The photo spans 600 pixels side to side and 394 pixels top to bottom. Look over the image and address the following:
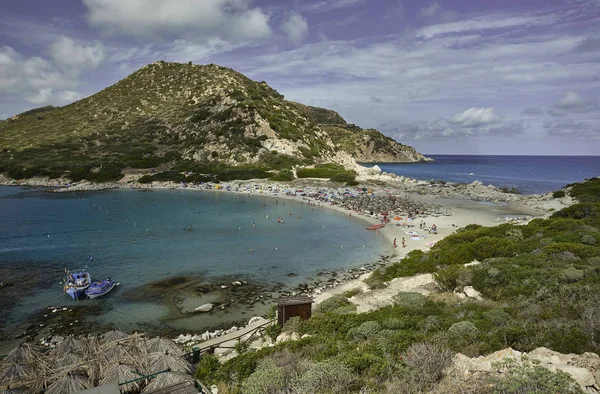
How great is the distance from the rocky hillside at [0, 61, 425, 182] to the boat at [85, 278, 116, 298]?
2760 inches

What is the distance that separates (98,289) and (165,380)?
48.5 feet

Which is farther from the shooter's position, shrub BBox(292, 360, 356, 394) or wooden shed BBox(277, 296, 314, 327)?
wooden shed BBox(277, 296, 314, 327)

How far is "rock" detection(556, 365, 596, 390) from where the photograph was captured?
296 inches

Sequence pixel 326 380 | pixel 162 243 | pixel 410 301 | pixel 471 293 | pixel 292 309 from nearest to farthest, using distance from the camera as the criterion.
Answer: pixel 326 380
pixel 410 301
pixel 292 309
pixel 471 293
pixel 162 243

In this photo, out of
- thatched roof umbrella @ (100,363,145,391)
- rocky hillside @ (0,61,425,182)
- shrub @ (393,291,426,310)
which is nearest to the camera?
thatched roof umbrella @ (100,363,145,391)

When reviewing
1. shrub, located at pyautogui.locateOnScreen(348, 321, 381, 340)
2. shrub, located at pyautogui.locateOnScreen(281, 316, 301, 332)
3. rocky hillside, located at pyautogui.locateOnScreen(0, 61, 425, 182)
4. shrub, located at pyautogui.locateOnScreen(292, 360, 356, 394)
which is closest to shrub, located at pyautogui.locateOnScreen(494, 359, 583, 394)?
shrub, located at pyautogui.locateOnScreen(292, 360, 356, 394)

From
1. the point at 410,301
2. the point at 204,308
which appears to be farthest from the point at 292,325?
the point at 204,308

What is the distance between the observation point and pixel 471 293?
17.2 meters

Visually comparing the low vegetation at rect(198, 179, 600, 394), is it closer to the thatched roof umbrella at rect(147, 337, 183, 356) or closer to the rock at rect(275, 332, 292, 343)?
the rock at rect(275, 332, 292, 343)

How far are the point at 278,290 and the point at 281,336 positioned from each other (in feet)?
31.7

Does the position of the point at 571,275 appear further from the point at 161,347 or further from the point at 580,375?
the point at 161,347

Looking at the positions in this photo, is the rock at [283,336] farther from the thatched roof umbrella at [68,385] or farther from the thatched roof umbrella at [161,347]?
the thatched roof umbrella at [68,385]

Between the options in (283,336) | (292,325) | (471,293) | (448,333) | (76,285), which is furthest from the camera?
(76,285)

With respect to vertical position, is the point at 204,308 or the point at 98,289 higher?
the point at 98,289
